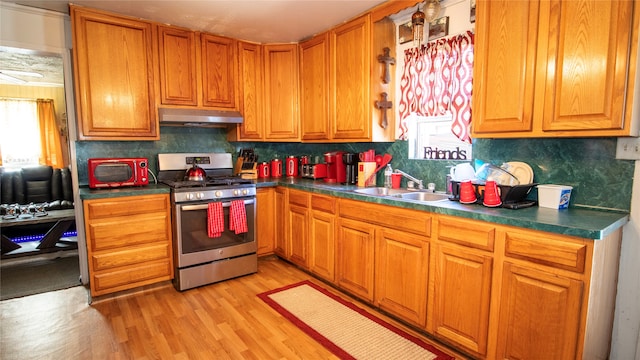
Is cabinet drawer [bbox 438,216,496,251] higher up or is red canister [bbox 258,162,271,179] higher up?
red canister [bbox 258,162,271,179]

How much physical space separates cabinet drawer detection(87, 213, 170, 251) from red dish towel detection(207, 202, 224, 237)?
36 cm

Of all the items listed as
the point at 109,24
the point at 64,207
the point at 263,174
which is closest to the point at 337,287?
the point at 263,174

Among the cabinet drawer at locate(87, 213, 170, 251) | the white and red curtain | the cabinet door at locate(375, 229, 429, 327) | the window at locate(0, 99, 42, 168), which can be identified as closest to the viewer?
the cabinet door at locate(375, 229, 429, 327)

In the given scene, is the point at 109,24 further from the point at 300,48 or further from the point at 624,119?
the point at 624,119

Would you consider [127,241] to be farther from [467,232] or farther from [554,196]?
[554,196]

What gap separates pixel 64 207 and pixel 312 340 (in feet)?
14.3

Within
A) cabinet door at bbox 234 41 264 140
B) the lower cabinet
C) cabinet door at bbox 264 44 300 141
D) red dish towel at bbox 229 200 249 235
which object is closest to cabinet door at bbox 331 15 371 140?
cabinet door at bbox 264 44 300 141

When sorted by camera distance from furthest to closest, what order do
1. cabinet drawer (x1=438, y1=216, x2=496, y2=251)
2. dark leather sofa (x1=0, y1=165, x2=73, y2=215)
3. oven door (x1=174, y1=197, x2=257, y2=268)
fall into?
dark leather sofa (x1=0, y1=165, x2=73, y2=215) < oven door (x1=174, y1=197, x2=257, y2=268) < cabinet drawer (x1=438, y1=216, x2=496, y2=251)

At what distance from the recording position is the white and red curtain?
239cm

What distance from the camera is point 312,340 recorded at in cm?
214

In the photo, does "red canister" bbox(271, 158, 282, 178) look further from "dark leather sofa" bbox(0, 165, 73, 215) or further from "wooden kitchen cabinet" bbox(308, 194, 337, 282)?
"dark leather sofa" bbox(0, 165, 73, 215)

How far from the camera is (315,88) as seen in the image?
11.3 feet

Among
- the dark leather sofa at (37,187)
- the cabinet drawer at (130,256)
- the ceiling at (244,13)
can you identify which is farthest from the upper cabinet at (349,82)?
the dark leather sofa at (37,187)

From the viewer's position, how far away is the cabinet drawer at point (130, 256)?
104 inches
